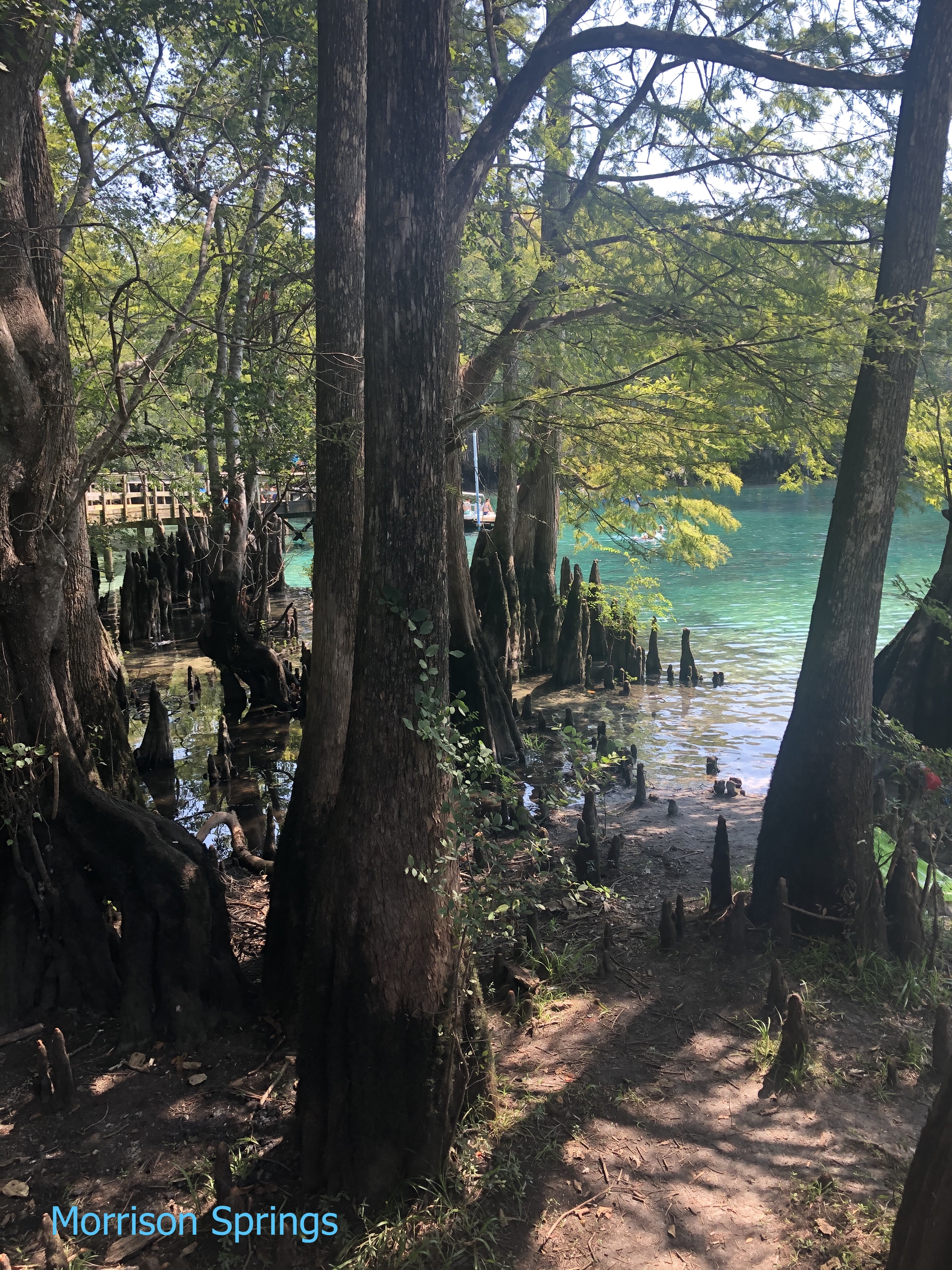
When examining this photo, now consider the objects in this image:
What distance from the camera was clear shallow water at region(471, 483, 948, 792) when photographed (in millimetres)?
11602

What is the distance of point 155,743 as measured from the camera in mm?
10562

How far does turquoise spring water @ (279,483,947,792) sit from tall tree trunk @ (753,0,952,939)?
4.11 meters

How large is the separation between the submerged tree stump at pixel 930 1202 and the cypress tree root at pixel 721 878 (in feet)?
11.2

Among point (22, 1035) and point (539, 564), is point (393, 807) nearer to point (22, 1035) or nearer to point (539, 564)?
point (22, 1035)

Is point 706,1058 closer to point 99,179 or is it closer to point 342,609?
point 342,609

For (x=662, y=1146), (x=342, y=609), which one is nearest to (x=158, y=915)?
(x=342, y=609)

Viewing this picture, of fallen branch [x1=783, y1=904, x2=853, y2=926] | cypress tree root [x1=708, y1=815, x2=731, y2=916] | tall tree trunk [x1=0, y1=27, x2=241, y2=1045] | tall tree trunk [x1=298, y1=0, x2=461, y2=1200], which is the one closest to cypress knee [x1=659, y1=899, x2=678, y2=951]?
cypress tree root [x1=708, y1=815, x2=731, y2=916]

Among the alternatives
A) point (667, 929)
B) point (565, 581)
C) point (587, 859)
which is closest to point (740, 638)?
point (565, 581)

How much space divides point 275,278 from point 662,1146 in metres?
8.33

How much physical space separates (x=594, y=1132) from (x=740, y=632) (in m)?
17.9

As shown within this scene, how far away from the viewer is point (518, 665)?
16.0 metres

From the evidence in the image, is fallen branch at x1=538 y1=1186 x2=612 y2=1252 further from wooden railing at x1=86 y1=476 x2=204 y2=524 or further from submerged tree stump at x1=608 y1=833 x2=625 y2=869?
wooden railing at x1=86 y1=476 x2=204 y2=524

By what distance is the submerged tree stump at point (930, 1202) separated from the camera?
245cm

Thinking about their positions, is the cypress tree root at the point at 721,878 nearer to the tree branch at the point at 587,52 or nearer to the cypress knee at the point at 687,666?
the tree branch at the point at 587,52
